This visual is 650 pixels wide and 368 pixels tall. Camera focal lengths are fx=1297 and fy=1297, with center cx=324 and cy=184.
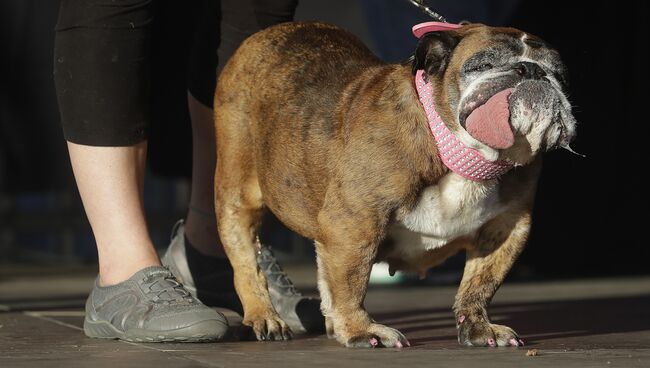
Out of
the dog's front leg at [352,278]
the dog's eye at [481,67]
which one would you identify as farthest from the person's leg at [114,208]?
the dog's eye at [481,67]

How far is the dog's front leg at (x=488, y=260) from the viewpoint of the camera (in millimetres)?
3244

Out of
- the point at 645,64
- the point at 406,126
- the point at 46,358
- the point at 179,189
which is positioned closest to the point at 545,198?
the point at 645,64

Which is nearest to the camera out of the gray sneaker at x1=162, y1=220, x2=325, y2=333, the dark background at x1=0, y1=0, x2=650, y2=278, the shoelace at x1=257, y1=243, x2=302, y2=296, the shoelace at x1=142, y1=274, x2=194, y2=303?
the shoelace at x1=142, y1=274, x2=194, y2=303

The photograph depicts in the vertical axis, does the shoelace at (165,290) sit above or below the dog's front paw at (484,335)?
below

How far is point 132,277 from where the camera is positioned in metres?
3.37

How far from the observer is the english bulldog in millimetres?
2982

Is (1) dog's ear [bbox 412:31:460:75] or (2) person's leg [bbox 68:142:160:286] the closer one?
(1) dog's ear [bbox 412:31:460:75]

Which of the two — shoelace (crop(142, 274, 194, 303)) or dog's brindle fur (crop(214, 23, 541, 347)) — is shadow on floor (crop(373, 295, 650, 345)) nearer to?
dog's brindle fur (crop(214, 23, 541, 347))

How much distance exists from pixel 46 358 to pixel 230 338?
69 cm

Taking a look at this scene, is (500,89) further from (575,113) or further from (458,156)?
(575,113)

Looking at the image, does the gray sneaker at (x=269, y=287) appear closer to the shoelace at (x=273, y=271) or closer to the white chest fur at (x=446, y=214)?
the shoelace at (x=273, y=271)

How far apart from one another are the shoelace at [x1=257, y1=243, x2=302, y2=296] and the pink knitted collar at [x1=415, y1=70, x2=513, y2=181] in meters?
0.85

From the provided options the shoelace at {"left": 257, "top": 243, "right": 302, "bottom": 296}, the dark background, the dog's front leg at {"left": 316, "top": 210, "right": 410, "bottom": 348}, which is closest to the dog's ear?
the dog's front leg at {"left": 316, "top": 210, "right": 410, "bottom": 348}

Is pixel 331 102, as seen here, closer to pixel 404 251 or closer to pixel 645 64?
pixel 404 251
